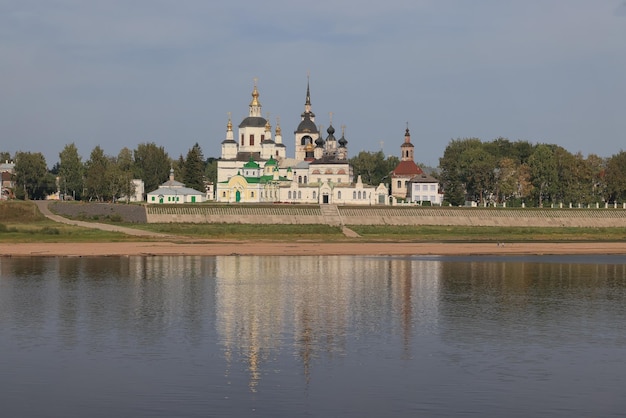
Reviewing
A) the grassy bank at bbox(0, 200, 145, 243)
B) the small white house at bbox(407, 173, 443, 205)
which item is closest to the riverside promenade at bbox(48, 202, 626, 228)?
the grassy bank at bbox(0, 200, 145, 243)

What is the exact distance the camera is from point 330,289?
184ft

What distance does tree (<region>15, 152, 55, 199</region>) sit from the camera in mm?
145000

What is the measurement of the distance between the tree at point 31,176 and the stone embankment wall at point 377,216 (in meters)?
34.4

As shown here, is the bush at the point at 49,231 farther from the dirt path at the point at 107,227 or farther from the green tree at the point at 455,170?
the green tree at the point at 455,170

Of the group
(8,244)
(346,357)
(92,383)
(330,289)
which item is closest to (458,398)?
(346,357)

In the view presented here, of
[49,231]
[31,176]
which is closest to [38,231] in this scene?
[49,231]

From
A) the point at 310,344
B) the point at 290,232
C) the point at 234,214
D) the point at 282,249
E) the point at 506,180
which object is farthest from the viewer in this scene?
the point at 506,180

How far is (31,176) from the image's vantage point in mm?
145750

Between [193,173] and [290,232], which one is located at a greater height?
[193,173]

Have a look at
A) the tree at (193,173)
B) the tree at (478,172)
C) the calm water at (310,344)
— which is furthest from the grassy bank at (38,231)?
the tree at (478,172)

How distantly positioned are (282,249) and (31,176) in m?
70.9

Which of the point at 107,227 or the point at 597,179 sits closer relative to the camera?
the point at 107,227

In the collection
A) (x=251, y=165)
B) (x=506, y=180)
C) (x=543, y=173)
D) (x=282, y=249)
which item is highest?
(x=251, y=165)

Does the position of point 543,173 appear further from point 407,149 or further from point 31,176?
point 31,176
